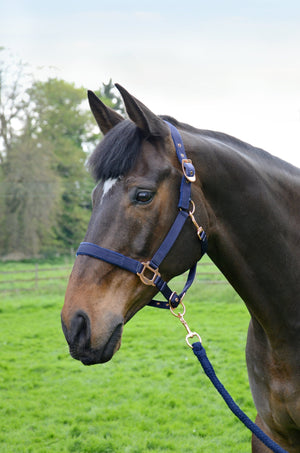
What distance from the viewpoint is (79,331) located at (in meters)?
1.73

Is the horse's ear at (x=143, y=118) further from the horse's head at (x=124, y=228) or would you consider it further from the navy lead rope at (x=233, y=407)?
the navy lead rope at (x=233, y=407)

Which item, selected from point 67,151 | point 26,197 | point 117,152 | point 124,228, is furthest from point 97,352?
point 67,151

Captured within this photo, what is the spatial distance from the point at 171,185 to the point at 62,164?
32.8 meters

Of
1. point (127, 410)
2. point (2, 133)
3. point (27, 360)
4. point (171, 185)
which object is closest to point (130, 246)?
point (171, 185)

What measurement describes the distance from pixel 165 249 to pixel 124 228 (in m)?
0.22

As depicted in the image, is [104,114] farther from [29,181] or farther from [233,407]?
[29,181]

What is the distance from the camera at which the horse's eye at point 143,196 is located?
188cm

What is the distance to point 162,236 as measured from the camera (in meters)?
1.93

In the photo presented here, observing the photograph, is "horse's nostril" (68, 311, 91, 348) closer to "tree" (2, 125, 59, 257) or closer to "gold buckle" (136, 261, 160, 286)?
"gold buckle" (136, 261, 160, 286)

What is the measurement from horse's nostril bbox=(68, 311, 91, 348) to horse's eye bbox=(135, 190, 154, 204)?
562 millimetres

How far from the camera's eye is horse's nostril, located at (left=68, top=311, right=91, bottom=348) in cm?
171

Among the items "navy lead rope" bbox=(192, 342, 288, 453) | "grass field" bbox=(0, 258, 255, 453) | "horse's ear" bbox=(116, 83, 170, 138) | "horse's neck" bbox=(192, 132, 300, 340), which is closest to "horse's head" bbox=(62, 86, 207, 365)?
"horse's ear" bbox=(116, 83, 170, 138)

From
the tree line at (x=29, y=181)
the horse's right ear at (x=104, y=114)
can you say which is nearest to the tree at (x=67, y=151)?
the tree line at (x=29, y=181)

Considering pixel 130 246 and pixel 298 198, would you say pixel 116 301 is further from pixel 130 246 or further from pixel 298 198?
pixel 298 198
